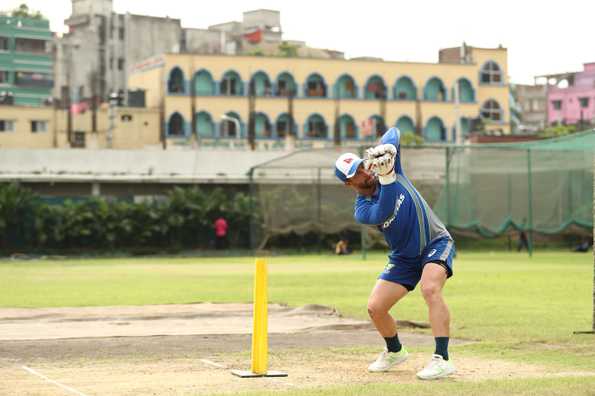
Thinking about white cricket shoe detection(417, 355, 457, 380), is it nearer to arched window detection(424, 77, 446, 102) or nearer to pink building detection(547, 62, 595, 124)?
arched window detection(424, 77, 446, 102)

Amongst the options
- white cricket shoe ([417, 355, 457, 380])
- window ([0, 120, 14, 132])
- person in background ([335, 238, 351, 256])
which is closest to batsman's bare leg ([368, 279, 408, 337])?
white cricket shoe ([417, 355, 457, 380])

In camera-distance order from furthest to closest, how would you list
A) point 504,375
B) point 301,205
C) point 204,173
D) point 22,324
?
1. point 204,173
2. point 301,205
3. point 22,324
4. point 504,375

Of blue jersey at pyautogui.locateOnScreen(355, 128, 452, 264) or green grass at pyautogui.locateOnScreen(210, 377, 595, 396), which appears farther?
blue jersey at pyautogui.locateOnScreen(355, 128, 452, 264)

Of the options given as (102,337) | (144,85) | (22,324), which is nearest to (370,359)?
(102,337)

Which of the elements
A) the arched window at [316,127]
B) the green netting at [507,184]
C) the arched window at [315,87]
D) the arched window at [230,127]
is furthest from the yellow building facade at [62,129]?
the green netting at [507,184]

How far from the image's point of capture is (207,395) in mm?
9703

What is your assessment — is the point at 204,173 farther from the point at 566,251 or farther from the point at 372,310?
the point at 372,310

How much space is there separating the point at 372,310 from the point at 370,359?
1059 millimetres

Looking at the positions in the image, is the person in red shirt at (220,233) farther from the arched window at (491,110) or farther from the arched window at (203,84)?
the arched window at (491,110)

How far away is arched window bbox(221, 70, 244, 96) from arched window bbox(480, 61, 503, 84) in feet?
70.4

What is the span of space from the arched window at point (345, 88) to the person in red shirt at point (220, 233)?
4737 centimetres

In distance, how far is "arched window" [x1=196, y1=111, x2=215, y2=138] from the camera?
319 feet

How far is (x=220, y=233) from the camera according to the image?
52.8 metres

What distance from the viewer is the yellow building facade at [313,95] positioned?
95938mm
